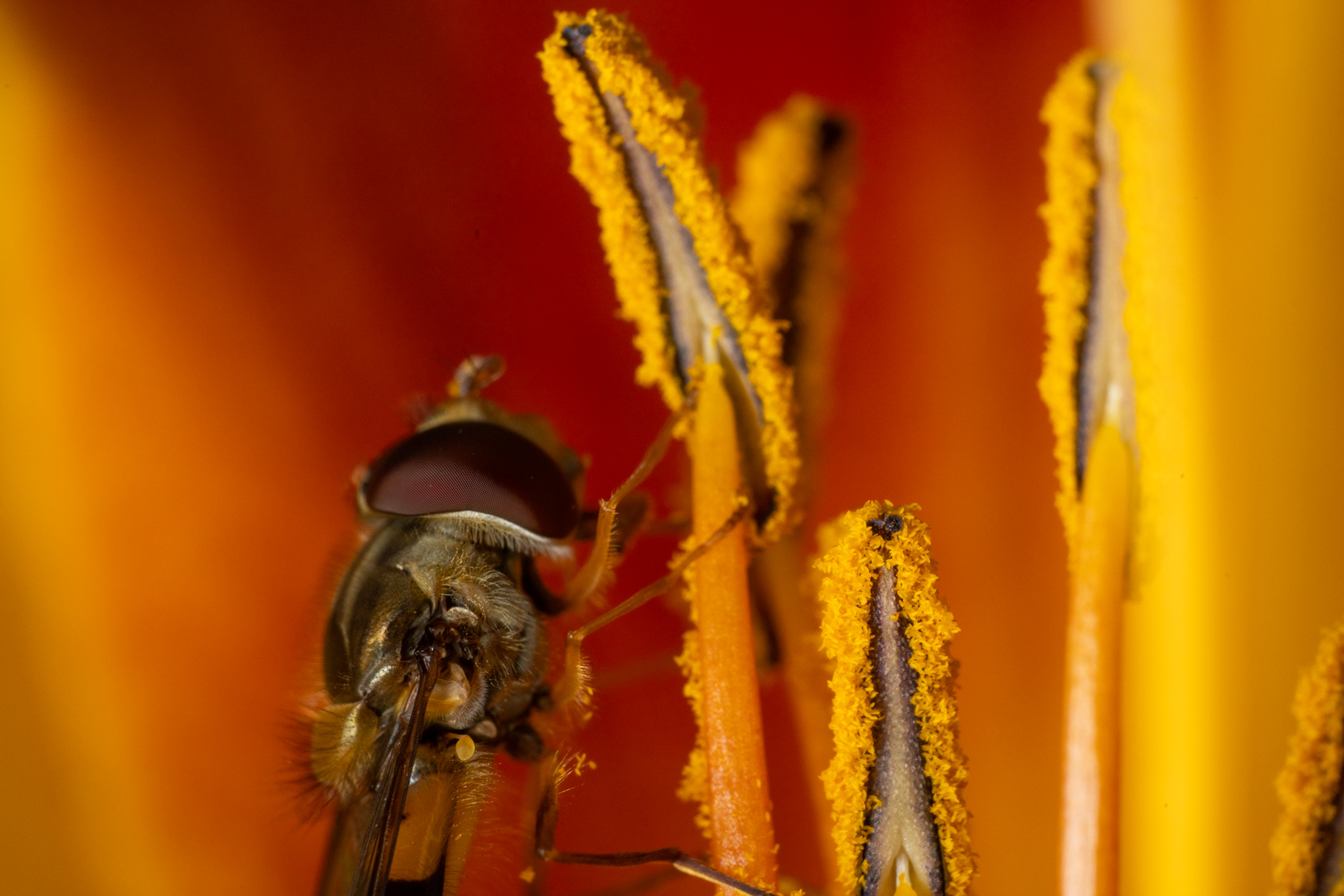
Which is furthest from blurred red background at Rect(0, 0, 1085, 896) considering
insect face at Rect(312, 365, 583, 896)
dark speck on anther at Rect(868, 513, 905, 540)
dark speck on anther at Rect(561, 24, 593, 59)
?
dark speck on anther at Rect(868, 513, 905, 540)

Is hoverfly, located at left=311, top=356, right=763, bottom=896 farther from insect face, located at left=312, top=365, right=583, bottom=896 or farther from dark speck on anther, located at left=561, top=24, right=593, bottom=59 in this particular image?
dark speck on anther, located at left=561, top=24, right=593, bottom=59

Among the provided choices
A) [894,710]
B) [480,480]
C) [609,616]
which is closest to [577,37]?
[480,480]

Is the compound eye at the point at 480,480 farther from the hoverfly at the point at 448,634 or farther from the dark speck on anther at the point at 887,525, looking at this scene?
the dark speck on anther at the point at 887,525

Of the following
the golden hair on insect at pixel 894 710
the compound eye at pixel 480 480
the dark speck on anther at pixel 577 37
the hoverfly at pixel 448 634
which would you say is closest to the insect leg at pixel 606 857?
the hoverfly at pixel 448 634

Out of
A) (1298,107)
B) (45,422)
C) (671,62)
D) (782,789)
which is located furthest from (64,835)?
(1298,107)

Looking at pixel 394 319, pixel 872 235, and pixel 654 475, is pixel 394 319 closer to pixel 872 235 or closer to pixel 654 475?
pixel 654 475

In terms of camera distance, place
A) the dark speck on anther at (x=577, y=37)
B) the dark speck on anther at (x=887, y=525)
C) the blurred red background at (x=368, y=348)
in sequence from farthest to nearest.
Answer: the blurred red background at (x=368, y=348), the dark speck on anther at (x=577, y=37), the dark speck on anther at (x=887, y=525)

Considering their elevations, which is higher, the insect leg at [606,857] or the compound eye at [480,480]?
the compound eye at [480,480]
